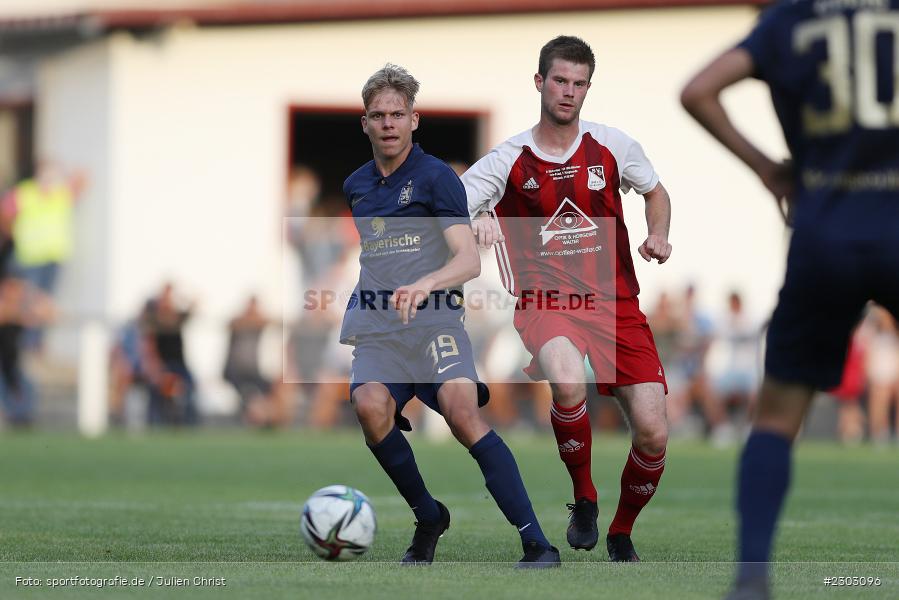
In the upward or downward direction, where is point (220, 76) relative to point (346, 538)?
upward

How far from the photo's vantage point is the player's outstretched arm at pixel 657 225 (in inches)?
307

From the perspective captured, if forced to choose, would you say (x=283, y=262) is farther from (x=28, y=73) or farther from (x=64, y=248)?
(x=28, y=73)

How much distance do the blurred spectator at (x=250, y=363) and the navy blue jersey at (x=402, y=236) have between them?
1504 cm

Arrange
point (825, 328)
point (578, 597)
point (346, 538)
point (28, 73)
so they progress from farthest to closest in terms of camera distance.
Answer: point (28, 73) < point (346, 538) < point (578, 597) < point (825, 328)

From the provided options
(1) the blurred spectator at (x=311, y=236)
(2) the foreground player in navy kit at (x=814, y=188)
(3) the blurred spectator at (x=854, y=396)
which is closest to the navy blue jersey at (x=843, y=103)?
(2) the foreground player in navy kit at (x=814, y=188)

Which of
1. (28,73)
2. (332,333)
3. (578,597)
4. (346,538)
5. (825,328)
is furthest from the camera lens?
(28,73)

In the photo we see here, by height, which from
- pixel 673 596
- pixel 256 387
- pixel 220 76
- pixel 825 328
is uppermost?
pixel 220 76

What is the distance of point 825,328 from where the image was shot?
5234 mm

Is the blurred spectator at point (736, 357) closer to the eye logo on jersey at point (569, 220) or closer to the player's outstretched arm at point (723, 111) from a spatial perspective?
the eye logo on jersey at point (569, 220)

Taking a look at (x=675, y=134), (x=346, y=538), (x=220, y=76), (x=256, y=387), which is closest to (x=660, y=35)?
(x=675, y=134)

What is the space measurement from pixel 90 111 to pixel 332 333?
17.8ft

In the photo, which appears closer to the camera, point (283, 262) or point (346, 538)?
point (346, 538)

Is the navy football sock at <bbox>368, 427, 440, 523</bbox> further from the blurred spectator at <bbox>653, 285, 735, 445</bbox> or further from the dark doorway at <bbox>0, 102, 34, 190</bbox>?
the dark doorway at <bbox>0, 102, 34, 190</bbox>

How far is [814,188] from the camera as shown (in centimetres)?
523
